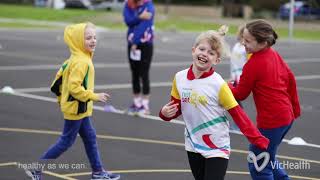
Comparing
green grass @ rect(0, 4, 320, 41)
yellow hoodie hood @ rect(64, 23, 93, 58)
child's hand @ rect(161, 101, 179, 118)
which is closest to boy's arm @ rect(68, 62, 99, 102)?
yellow hoodie hood @ rect(64, 23, 93, 58)

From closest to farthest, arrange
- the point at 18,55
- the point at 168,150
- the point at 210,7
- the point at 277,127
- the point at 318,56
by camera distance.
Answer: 1. the point at 277,127
2. the point at 168,150
3. the point at 18,55
4. the point at 318,56
5. the point at 210,7

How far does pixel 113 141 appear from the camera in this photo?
10266mm

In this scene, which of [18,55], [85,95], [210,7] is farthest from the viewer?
[210,7]

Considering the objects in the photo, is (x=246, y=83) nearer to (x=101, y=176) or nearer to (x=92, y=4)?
(x=101, y=176)

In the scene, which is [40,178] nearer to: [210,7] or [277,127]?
[277,127]

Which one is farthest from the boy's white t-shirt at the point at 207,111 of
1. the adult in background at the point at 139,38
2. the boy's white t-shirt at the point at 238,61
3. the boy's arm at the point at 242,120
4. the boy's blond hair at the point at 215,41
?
the adult in background at the point at 139,38

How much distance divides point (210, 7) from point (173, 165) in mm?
60717

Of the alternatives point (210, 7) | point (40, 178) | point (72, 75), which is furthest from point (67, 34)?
point (210, 7)

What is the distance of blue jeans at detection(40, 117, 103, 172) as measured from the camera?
7.70 metres

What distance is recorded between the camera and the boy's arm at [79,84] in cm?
750

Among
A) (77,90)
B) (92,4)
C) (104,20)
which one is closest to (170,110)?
(77,90)

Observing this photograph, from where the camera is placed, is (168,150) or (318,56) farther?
(318,56)

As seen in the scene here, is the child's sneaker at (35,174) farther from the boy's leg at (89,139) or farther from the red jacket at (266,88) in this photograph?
the red jacket at (266,88)

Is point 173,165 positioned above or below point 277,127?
below
